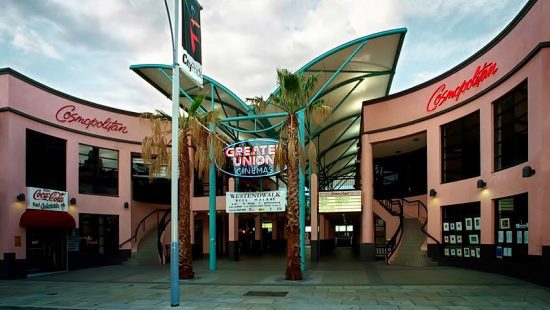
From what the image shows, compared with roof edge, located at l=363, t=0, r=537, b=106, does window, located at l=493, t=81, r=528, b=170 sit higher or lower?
lower

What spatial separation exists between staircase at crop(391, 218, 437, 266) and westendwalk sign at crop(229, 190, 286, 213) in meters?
6.26

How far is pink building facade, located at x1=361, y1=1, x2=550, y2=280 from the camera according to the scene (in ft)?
46.3

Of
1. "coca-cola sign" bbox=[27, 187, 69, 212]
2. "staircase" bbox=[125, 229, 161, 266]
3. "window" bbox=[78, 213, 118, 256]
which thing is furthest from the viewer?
"staircase" bbox=[125, 229, 161, 266]

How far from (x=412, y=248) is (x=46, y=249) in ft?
56.3

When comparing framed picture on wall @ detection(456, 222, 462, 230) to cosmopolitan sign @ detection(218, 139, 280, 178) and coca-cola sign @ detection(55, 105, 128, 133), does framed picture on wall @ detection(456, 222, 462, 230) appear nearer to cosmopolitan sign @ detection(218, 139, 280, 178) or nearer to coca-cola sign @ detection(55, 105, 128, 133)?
cosmopolitan sign @ detection(218, 139, 280, 178)

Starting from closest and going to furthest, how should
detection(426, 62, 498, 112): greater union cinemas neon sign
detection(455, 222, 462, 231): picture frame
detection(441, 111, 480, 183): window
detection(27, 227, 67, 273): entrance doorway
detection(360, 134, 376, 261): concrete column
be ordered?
1. detection(426, 62, 498, 112): greater union cinemas neon sign
2. detection(441, 111, 480, 183): window
3. detection(455, 222, 462, 231): picture frame
4. detection(27, 227, 67, 273): entrance doorway
5. detection(360, 134, 376, 261): concrete column

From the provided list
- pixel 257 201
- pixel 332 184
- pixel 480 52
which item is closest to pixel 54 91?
pixel 257 201

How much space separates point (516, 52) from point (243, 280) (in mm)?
12417

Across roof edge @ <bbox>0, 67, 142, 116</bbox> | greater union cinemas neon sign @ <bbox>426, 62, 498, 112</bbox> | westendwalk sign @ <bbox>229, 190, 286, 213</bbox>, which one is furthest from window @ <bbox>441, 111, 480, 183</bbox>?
roof edge @ <bbox>0, 67, 142, 116</bbox>

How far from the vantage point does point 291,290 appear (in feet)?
48.1

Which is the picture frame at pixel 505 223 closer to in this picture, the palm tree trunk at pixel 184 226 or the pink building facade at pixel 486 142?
the pink building facade at pixel 486 142

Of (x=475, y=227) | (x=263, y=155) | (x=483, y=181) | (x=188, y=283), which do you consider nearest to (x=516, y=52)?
(x=483, y=181)

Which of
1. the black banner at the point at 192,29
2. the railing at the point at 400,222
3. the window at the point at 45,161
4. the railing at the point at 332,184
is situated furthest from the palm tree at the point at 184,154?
the railing at the point at 332,184

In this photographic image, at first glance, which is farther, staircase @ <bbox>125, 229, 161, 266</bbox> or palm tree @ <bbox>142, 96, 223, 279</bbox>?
staircase @ <bbox>125, 229, 161, 266</bbox>
